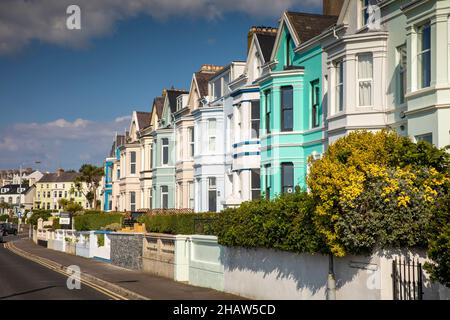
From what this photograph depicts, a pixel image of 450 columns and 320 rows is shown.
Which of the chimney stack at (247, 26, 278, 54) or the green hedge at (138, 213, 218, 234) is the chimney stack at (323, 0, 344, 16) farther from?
the green hedge at (138, 213, 218, 234)

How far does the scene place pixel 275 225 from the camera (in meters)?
18.3

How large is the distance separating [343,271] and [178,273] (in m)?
11.9

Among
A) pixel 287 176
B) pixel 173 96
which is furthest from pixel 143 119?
pixel 287 176

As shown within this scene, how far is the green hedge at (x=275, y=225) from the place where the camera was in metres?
16.5

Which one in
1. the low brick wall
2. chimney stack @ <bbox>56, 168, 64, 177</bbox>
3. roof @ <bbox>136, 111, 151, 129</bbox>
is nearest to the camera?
the low brick wall

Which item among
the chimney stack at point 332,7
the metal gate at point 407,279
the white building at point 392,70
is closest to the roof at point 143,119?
the chimney stack at point 332,7

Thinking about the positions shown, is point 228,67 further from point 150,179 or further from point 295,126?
point 150,179

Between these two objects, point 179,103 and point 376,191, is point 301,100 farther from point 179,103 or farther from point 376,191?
point 179,103

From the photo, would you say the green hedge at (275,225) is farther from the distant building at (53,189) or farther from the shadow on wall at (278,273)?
the distant building at (53,189)

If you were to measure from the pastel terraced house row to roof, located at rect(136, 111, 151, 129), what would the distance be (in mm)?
11999

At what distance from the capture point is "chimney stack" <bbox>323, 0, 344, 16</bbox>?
36188 mm

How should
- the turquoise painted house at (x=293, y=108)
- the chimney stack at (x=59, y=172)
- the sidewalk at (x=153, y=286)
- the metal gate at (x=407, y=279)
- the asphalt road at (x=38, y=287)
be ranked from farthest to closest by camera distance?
the chimney stack at (x=59, y=172) < the turquoise painted house at (x=293, y=108) < the asphalt road at (x=38, y=287) < the sidewalk at (x=153, y=286) < the metal gate at (x=407, y=279)

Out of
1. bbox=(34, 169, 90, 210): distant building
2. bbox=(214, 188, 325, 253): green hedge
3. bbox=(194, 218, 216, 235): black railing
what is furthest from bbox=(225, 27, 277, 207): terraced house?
bbox=(34, 169, 90, 210): distant building

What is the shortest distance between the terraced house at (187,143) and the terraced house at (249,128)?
31.8 feet
